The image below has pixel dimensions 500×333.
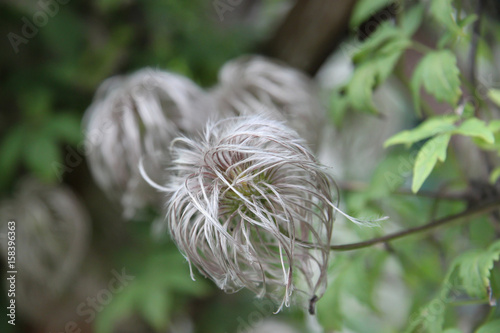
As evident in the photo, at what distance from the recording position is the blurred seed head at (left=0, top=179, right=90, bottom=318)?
3.49ft

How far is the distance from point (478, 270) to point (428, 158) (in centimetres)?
13

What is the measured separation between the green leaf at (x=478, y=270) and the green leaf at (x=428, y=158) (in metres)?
0.11

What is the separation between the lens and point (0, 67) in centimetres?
116

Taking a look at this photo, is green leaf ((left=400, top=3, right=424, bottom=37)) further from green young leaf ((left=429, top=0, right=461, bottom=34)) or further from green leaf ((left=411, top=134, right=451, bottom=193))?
green leaf ((left=411, top=134, right=451, bottom=193))

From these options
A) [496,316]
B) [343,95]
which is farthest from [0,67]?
[496,316]

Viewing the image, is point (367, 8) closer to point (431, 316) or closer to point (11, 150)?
point (431, 316)

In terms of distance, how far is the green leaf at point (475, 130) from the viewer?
46 cm

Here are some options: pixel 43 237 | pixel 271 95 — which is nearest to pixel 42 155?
pixel 43 237

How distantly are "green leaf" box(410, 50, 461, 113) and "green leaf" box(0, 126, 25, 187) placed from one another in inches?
33.1

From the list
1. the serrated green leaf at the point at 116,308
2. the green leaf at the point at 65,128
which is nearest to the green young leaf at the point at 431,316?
the serrated green leaf at the point at 116,308

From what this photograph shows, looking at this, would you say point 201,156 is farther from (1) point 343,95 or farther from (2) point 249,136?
(1) point 343,95

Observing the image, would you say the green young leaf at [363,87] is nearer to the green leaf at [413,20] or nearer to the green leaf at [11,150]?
the green leaf at [413,20]

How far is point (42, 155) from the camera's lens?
39.0 inches

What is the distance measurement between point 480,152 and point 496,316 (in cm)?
24
